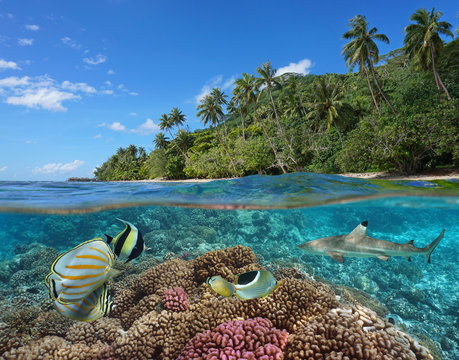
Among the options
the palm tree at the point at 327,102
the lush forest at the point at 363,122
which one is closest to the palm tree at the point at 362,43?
the lush forest at the point at 363,122

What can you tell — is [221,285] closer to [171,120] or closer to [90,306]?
[90,306]

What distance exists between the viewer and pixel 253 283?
3025 mm

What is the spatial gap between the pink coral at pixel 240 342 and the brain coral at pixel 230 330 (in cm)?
2

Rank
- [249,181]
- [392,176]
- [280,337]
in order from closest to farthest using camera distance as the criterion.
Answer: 1. [280,337]
2. [249,181]
3. [392,176]

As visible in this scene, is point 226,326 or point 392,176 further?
point 392,176

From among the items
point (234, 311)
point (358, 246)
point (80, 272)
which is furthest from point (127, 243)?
point (234, 311)

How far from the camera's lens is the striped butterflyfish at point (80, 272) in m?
2.53

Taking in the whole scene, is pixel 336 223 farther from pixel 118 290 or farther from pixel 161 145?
pixel 161 145

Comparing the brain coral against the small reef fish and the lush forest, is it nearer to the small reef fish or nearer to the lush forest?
the small reef fish

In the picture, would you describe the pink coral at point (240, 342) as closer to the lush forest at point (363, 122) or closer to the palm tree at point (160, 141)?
the lush forest at point (363, 122)

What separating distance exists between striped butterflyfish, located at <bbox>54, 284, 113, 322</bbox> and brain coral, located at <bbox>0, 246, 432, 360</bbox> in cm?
232

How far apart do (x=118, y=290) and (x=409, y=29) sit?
45.4 metres

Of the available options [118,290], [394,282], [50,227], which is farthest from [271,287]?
[50,227]

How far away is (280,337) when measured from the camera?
4594 millimetres
